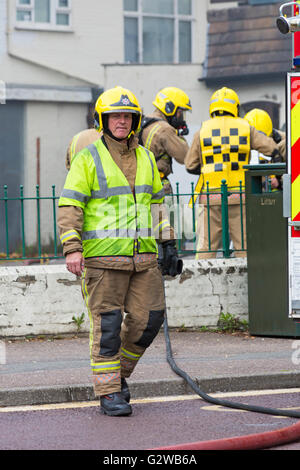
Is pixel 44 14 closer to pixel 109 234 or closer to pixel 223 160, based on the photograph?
pixel 223 160

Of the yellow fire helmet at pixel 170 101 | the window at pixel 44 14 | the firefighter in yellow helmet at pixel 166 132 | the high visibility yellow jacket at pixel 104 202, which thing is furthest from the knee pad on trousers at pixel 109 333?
the window at pixel 44 14

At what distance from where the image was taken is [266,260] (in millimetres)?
8766

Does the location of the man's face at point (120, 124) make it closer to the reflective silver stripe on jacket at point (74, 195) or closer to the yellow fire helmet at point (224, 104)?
the reflective silver stripe on jacket at point (74, 195)

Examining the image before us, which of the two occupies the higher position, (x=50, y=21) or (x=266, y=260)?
(x=50, y=21)

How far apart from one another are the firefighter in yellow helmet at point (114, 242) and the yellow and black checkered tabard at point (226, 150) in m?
3.29

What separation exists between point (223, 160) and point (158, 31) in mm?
13050

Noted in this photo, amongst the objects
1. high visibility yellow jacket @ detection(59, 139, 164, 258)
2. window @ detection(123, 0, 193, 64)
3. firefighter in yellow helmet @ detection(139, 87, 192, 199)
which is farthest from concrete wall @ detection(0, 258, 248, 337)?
window @ detection(123, 0, 193, 64)

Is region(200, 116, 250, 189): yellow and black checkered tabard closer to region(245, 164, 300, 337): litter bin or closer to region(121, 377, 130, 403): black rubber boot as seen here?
region(245, 164, 300, 337): litter bin

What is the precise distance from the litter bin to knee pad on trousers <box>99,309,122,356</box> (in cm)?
282

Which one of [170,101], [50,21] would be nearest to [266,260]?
[170,101]

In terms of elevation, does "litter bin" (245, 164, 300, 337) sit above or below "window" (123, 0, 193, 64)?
below

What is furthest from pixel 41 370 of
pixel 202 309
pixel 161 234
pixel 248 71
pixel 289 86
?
pixel 248 71

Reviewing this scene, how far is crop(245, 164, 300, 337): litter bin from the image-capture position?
8688 mm

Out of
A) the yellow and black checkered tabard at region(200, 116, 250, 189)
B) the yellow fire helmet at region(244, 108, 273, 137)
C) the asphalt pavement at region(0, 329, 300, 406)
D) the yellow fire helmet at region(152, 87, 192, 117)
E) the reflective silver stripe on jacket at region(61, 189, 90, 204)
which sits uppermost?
the yellow fire helmet at region(152, 87, 192, 117)
